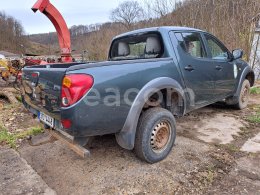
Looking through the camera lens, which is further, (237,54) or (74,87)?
(237,54)

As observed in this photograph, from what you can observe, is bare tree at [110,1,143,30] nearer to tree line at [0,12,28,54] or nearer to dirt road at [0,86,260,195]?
dirt road at [0,86,260,195]

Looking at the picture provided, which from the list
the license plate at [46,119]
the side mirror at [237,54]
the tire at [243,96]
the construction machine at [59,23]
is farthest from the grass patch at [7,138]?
the tire at [243,96]

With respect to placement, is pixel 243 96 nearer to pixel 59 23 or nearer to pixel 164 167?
pixel 164 167

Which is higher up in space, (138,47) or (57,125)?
(138,47)

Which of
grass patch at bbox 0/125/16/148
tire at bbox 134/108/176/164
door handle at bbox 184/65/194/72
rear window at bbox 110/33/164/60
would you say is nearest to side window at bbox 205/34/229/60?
door handle at bbox 184/65/194/72

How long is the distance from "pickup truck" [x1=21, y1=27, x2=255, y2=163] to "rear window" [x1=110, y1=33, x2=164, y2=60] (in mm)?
15

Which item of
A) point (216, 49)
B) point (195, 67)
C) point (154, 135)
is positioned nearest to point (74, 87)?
point (154, 135)

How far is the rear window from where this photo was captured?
3.69 meters

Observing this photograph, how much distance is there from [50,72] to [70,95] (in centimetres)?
48

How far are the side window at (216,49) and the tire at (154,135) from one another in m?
1.91

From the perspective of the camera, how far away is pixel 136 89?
2924mm

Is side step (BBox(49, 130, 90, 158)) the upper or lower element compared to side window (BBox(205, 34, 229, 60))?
lower

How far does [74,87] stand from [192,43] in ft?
7.99

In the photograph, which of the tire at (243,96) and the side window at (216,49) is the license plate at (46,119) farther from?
the tire at (243,96)
